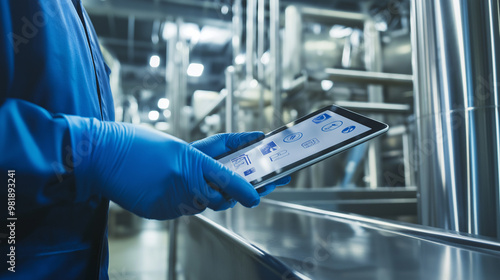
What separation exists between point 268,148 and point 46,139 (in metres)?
0.28

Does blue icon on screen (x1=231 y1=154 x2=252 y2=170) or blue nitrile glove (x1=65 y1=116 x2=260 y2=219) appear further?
blue icon on screen (x1=231 y1=154 x2=252 y2=170)

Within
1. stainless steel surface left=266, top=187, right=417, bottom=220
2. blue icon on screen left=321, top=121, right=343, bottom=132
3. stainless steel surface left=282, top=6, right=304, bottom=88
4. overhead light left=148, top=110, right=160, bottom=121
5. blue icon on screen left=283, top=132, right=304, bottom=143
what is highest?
overhead light left=148, top=110, right=160, bottom=121

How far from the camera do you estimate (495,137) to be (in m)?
0.63

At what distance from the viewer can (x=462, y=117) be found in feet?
2.11

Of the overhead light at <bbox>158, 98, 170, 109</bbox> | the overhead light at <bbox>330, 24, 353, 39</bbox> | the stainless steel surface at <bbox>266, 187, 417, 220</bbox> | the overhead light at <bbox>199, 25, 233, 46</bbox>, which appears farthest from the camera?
the overhead light at <bbox>158, 98, 170, 109</bbox>

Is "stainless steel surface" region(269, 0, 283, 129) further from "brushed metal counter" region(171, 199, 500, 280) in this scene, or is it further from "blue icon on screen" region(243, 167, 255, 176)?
"blue icon on screen" region(243, 167, 255, 176)

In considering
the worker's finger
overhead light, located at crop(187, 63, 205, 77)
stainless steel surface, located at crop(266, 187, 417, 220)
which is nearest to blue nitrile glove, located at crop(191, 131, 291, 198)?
the worker's finger

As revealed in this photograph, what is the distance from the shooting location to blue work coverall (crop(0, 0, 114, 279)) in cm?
36

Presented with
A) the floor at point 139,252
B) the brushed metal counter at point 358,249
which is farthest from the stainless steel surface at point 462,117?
the floor at point 139,252

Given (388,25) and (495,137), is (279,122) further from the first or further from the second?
(388,25)

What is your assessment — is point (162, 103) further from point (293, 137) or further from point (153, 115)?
point (293, 137)

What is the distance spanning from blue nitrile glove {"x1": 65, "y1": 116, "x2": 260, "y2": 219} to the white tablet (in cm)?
5

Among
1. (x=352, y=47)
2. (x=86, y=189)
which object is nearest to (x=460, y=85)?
(x=86, y=189)

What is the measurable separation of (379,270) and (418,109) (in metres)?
0.51
